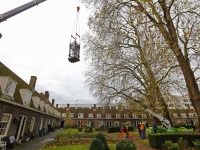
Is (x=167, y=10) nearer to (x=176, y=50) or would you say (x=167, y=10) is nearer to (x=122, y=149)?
(x=176, y=50)

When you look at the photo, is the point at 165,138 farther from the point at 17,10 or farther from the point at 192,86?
the point at 17,10

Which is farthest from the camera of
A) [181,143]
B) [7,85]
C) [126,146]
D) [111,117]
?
[111,117]

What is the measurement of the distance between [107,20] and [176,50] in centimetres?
472

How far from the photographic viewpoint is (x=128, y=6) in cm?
945

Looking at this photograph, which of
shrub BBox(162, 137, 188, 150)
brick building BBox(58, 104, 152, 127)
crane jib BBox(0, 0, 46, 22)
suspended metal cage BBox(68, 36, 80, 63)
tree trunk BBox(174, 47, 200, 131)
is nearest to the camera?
tree trunk BBox(174, 47, 200, 131)

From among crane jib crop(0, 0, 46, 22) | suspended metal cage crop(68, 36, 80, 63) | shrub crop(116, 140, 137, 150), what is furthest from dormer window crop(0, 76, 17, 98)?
shrub crop(116, 140, 137, 150)

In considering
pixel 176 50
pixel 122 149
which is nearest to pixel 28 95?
pixel 122 149

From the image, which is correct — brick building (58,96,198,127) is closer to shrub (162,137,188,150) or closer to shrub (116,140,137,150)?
shrub (162,137,188,150)

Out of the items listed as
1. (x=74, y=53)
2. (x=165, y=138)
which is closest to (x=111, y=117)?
(x=165, y=138)

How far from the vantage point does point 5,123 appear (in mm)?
13125

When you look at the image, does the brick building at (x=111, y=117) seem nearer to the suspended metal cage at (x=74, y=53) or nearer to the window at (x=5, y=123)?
the window at (x=5, y=123)

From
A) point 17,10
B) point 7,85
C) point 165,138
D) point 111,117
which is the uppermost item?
point 17,10

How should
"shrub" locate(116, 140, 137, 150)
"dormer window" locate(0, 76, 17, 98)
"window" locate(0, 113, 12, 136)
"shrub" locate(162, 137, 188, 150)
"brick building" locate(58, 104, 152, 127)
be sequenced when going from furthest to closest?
"brick building" locate(58, 104, 152, 127) < "window" locate(0, 113, 12, 136) < "dormer window" locate(0, 76, 17, 98) < "shrub" locate(162, 137, 188, 150) < "shrub" locate(116, 140, 137, 150)

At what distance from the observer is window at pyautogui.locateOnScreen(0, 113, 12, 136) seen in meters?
12.5
